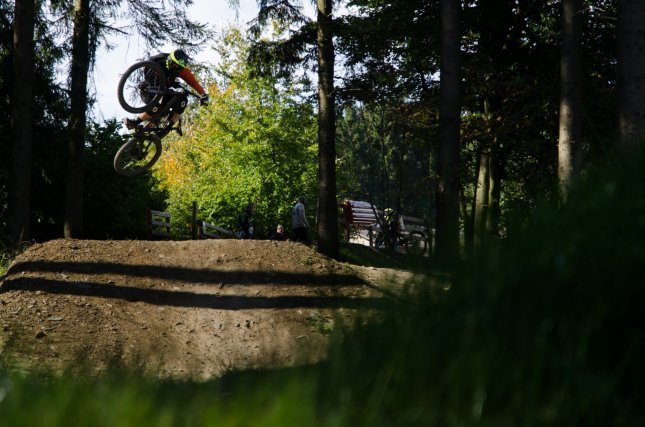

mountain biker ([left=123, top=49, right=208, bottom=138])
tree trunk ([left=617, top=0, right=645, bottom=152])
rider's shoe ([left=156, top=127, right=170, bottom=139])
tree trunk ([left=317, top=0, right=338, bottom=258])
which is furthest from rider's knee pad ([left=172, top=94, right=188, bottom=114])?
tree trunk ([left=617, top=0, right=645, bottom=152])

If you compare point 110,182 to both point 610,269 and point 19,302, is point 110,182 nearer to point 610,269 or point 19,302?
point 19,302

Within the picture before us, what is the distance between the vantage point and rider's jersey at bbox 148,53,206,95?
1270 centimetres

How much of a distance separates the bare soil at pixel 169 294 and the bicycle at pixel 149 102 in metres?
2.12

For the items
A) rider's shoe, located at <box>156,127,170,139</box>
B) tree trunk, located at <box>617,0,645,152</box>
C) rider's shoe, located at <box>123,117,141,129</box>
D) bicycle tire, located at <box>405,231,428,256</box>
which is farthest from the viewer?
rider's shoe, located at <box>156,127,170,139</box>

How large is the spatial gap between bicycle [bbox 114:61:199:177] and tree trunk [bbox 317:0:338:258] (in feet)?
14.8

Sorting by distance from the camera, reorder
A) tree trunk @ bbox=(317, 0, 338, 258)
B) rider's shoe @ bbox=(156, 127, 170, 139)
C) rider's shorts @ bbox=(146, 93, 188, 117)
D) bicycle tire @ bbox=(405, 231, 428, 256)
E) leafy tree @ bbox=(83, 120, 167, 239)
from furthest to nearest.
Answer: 1. leafy tree @ bbox=(83, 120, 167, 239)
2. tree trunk @ bbox=(317, 0, 338, 258)
3. rider's shoe @ bbox=(156, 127, 170, 139)
4. rider's shorts @ bbox=(146, 93, 188, 117)
5. bicycle tire @ bbox=(405, 231, 428, 256)

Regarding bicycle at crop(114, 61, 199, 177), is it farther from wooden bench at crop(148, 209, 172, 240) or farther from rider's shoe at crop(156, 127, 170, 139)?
wooden bench at crop(148, 209, 172, 240)

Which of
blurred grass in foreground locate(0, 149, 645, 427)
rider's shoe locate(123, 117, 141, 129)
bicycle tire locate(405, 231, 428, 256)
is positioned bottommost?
blurred grass in foreground locate(0, 149, 645, 427)

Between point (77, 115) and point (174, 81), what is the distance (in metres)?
4.87

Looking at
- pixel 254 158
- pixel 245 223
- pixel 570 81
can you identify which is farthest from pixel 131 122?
pixel 254 158

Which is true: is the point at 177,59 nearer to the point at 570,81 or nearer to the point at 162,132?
the point at 162,132

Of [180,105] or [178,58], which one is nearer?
[178,58]

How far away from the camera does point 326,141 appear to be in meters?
17.6

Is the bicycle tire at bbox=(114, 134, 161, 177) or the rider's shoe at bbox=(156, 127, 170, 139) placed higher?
the rider's shoe at bbox=(156, 127, 170, 139)
